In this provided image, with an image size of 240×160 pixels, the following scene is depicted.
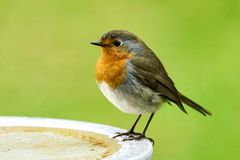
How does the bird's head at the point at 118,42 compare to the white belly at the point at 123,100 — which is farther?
the bird's head at the point at 118,42

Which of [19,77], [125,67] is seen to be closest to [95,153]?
[125,67]

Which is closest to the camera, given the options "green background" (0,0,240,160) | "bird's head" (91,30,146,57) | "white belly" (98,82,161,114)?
"white belly" (98,82,161,114)

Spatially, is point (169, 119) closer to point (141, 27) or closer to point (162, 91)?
point (141, 27)

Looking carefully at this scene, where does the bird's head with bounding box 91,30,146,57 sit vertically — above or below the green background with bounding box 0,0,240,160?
above

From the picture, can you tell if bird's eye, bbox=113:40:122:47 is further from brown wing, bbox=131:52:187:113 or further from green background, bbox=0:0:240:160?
green background, bbox=0:0:240:160

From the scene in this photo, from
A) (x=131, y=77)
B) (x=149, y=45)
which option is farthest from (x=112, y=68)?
(x=149, y=45)

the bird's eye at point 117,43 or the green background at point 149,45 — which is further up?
the bird's eye at point 117,43

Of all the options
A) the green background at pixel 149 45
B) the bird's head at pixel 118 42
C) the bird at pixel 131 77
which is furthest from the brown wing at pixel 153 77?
the green background at pixel 149 45

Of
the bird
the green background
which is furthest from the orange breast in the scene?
the green background

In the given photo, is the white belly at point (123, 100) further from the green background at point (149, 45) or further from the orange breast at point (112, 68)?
the green background at point (149, 45)
